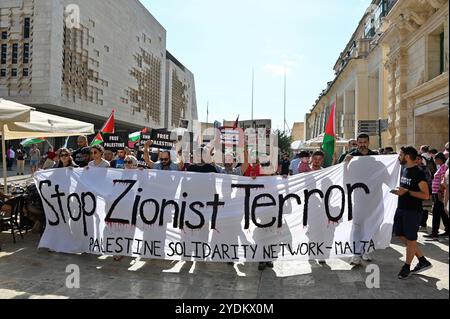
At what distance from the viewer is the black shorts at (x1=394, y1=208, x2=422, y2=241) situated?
4.73 meters

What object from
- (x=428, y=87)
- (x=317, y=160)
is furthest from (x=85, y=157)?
(x=428, y=87)

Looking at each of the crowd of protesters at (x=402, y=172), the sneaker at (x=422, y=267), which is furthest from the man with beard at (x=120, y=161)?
the sneaker at (x=422, y=267)

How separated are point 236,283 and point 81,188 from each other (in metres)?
2.77

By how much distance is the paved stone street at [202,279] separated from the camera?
13.9 feet

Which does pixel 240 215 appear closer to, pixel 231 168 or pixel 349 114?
pixel 231 168

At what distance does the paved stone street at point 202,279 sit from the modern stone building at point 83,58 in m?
36.2

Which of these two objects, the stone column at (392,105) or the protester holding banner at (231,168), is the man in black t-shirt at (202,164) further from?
the stone column at (392,105)

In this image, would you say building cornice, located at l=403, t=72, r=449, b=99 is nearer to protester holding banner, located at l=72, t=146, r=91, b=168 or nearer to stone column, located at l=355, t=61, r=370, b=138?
protester holding banner, located at l=72, t=146, r=91, b=168

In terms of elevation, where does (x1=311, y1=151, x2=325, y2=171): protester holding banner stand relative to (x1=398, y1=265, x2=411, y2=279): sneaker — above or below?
above

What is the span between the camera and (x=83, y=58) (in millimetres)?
44062

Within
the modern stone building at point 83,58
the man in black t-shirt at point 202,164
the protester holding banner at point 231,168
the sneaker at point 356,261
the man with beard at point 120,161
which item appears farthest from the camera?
the modern stone building at point 83,58

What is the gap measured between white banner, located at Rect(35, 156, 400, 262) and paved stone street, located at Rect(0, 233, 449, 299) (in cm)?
23

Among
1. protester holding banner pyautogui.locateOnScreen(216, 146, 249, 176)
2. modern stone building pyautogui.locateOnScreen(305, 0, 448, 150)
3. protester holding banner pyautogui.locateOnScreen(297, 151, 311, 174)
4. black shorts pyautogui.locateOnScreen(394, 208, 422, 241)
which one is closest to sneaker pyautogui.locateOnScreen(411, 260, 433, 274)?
black shorts pyautogui.locateOnScreen(394, 208, 422, 241)

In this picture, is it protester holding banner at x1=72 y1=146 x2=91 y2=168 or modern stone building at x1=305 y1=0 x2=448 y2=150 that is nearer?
protester holding banner at x1=72 y1=146 x2=91 y2=168
